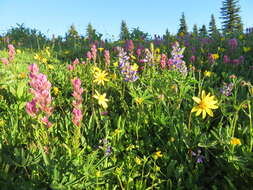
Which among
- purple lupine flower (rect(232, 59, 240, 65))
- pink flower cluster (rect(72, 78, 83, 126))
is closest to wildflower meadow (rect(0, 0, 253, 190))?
pink flower cluster (rect(72, 78, 83, 126))

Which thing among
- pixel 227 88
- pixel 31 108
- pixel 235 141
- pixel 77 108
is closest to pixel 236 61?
pixel 227 88

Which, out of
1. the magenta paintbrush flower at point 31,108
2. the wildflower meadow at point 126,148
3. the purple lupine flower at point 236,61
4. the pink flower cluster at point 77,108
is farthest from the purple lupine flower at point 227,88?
the purple lupine flower at point 236,61

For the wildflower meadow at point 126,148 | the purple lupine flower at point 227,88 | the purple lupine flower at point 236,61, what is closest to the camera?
the wildflower meadow at point 126,148

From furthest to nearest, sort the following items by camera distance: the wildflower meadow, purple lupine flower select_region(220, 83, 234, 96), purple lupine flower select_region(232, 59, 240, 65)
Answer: purple lupine flower select_region(232, 59, 240, 65) → purple lupine flower select_region(220, 83, 234, 96) → the wildflower meadow

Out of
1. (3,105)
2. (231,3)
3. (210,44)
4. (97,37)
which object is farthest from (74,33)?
(231,3)

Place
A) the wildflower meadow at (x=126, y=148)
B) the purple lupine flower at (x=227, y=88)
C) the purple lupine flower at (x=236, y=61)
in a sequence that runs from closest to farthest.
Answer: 1. the wildflower meadow at (x=126, y=148)
2. the purple lupine flower at (x=227, y=88)
3. the purple lupine flower at (x=236, y=61)

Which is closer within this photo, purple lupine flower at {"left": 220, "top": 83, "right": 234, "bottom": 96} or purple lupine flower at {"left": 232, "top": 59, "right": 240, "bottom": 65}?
purple lupine flower at {"left": 220, "top": 83, "right": 234, "bottom": 96}

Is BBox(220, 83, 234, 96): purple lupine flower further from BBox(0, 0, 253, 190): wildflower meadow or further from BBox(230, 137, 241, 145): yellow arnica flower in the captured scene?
BBox(230, 137, 241, 145): yellow arnica flower

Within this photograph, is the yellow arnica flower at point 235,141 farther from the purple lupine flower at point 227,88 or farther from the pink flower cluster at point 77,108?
the pink flower cluster at point 77,108

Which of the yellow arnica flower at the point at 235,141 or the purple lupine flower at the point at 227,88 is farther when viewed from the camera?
the purple lupine flower at the point at 227,88

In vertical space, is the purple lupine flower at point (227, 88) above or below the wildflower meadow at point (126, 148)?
above

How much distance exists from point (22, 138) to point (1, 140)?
0.55 ft

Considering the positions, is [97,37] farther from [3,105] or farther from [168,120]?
[168,120]

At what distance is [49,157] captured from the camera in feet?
5.13
